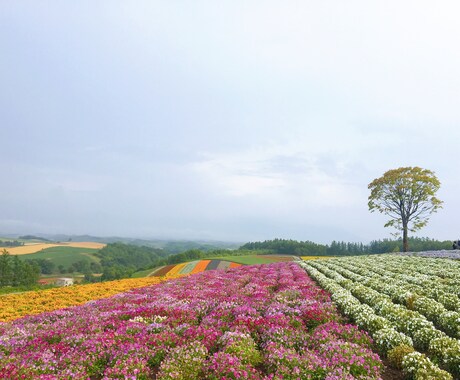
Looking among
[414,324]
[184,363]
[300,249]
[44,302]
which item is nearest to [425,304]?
[414,324]

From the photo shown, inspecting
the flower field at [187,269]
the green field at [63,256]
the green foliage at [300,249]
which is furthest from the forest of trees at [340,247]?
the green field at [63,256]

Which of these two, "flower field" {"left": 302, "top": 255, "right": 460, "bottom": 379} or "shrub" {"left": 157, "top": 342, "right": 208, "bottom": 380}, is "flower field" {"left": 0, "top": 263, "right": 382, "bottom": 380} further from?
"flower field" {"left": 302, "top": 255, "right": 460, "bottom": 379}

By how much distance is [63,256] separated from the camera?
163125mm

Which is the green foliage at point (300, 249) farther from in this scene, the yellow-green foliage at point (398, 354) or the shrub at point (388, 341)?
the yellow-green foliage at point (398, 354)

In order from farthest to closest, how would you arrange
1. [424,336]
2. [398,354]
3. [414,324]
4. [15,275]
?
[15,275], [414,324], [424,336], [398,354]

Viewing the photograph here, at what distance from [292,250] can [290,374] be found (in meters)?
101

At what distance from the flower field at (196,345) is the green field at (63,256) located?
15991cm

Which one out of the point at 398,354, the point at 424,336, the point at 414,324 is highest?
the point at 414,324

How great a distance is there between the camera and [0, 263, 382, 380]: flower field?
8328 millimetres

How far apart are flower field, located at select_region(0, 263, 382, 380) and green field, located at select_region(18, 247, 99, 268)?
160 meters

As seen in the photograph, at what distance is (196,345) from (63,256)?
182 meters

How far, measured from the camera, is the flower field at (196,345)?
833cm

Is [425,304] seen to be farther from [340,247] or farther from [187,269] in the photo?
[340,247]

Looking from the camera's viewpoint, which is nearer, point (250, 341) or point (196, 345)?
point (196, 345)
